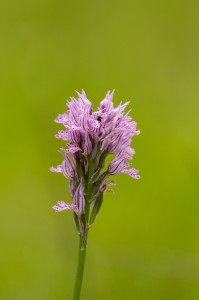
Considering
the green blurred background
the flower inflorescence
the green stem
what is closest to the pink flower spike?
the flower inflorescence

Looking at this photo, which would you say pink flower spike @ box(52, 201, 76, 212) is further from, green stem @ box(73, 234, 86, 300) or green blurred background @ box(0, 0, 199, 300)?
green blurred background @ box(0, 0, 199, 300)

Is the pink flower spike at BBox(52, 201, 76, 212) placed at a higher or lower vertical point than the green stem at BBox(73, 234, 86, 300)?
higher

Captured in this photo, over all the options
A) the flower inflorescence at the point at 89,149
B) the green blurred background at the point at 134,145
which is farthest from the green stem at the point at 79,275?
the green blurred background at the point at 134,145

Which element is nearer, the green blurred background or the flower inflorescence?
the flower inflorescence

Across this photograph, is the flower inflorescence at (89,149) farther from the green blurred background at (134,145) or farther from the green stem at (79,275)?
the green blurred background at (134,145)

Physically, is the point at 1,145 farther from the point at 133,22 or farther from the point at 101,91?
the point at 133,22

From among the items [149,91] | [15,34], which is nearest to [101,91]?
[149,91]
